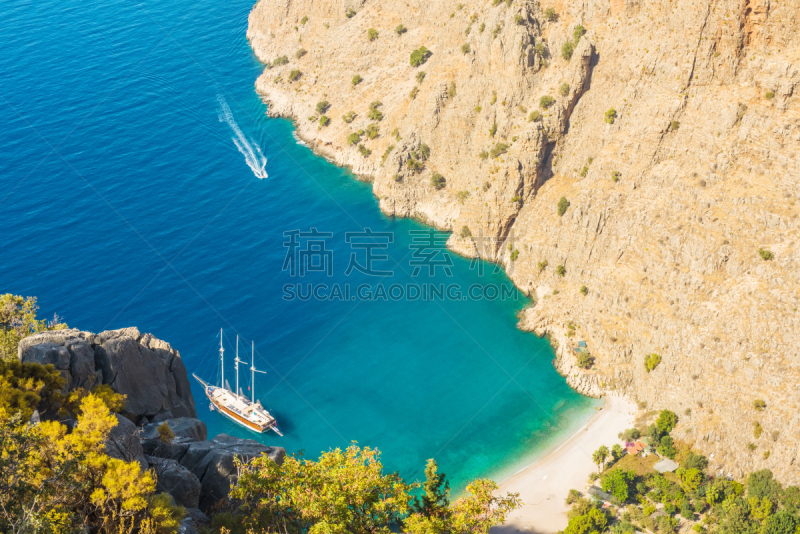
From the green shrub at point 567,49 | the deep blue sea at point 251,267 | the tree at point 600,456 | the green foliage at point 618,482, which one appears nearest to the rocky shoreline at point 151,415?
the deep blue sea at point 251,267

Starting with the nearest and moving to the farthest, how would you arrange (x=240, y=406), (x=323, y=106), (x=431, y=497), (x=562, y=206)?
(x=431, y=497)
(x=240, y=406)
(x=562, y=206)
(x=323, y=106)

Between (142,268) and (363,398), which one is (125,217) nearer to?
(142,268)

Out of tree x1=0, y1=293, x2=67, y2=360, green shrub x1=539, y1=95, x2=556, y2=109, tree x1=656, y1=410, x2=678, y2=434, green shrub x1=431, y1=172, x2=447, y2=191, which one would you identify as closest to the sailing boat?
tree x1=0, y1=293, x2=67, y2=360

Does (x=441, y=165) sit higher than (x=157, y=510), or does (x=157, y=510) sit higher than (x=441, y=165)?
(x=157, y=510)

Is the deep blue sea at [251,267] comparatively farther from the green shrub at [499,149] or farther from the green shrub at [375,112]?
the green shrub at [499,149]

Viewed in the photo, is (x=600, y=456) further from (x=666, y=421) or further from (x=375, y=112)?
(x=375, y=112)

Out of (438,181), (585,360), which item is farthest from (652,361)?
(438,181)

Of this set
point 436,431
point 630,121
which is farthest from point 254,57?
point 436,431
